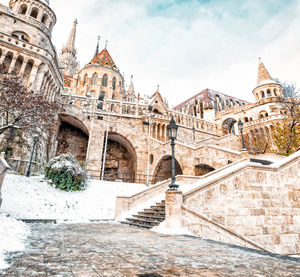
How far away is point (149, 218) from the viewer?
7.42 metres

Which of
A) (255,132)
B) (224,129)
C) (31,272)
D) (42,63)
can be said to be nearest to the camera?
(31,272)

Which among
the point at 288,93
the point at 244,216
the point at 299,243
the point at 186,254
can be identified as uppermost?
the point at 288,93

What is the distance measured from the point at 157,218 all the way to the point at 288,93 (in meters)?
27.6

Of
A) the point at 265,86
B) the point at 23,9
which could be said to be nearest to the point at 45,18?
the point at 23,9

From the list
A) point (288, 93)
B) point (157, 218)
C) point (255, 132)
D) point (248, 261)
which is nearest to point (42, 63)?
point (157, 218)

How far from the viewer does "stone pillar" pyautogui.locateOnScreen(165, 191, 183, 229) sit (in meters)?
5.68

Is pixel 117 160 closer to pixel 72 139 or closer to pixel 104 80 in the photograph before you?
pixel 72 139

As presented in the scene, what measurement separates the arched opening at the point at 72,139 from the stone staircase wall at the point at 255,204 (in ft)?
63.9

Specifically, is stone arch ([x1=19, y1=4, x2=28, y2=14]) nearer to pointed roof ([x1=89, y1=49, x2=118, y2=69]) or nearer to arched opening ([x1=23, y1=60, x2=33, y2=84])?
arched opening ([x1=23, y1=60, x2=33, y2=84])

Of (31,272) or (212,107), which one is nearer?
(31,272)

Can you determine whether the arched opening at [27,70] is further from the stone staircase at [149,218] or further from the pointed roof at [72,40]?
the pointed roof at [72,40]

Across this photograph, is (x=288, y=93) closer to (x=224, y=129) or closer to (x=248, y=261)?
(x=224, y=129)

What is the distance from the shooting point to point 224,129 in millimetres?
39281

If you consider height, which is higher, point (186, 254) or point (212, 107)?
point (212, 107)
